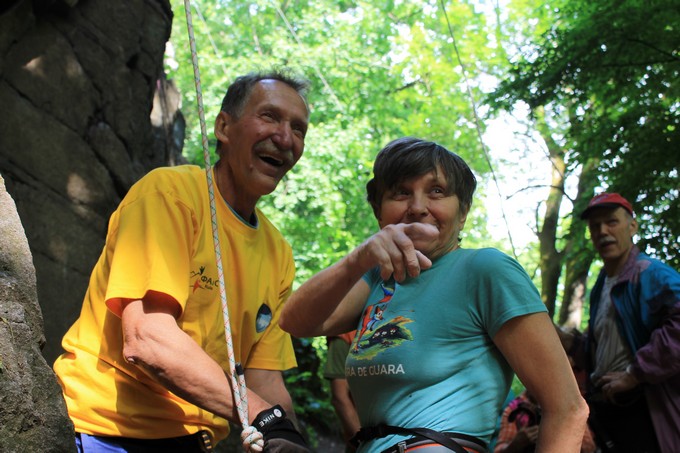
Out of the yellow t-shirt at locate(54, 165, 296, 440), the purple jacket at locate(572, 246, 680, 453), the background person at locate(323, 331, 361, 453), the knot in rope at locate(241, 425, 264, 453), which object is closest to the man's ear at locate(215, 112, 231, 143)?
the yellow t-shirt at locate(54, 165, 296, 440)

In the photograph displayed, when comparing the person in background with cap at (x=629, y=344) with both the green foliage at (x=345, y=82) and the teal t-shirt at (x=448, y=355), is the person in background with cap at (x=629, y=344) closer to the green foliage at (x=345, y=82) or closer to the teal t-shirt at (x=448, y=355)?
the teal t-shirt at (x=448, y=355)

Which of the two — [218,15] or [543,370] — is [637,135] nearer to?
[543,370]

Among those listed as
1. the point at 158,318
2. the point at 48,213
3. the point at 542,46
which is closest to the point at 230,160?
the point at 158,318

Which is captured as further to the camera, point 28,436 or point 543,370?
point 28,436

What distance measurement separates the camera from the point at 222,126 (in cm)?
318

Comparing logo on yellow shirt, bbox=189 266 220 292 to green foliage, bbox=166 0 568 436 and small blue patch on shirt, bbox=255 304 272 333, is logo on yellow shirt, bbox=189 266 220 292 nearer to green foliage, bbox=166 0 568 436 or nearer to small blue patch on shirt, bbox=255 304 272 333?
small blue patch on shirt, bbox=255 304 272 333

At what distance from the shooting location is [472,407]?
1840mm

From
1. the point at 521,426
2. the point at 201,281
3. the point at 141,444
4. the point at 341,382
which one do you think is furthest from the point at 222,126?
the point at 521,426

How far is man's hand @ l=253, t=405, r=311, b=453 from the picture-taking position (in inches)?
86.5

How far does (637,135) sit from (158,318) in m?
6.12

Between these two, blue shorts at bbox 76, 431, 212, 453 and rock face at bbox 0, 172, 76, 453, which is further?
blue shorts at bbox 76, 431, 212, 453

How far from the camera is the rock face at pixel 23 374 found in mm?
1883

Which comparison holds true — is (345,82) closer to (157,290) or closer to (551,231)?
(551,231)

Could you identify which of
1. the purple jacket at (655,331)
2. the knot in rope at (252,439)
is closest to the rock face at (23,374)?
the knot in rope at (252,439)
